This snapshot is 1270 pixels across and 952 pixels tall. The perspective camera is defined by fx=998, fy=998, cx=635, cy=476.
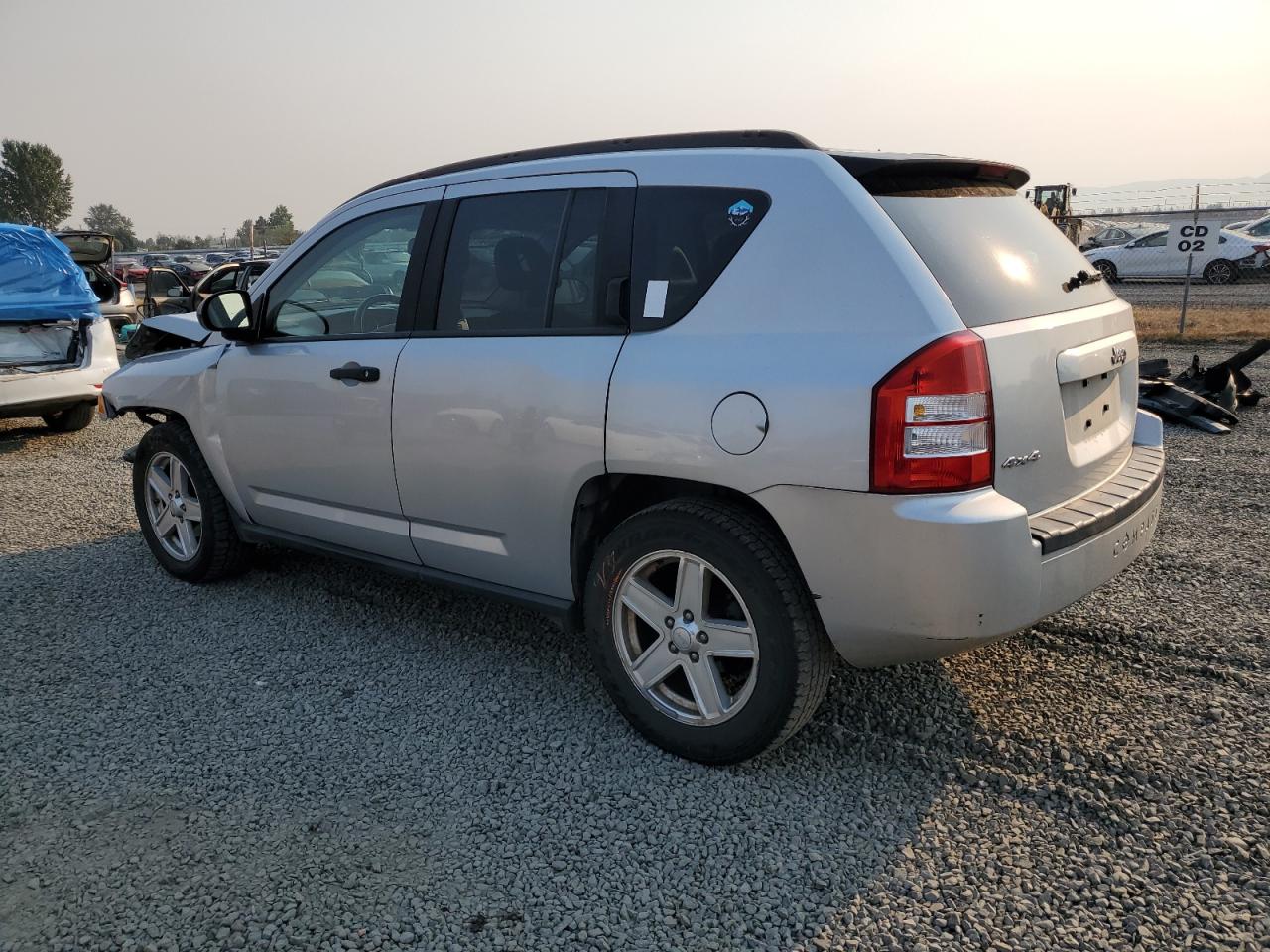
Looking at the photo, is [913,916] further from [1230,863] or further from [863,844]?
[1230,863]

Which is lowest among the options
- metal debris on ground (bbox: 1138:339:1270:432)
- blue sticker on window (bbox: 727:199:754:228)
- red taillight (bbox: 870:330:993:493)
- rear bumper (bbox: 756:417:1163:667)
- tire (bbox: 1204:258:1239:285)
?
tire (bbox: 1204:258:1239:285)

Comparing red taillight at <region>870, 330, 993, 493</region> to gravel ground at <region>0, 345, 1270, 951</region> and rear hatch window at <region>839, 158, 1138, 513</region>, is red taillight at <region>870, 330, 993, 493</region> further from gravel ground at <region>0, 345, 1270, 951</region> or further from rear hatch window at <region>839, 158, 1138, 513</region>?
gravel ground at <region>0, 345, 1270, 951</region>

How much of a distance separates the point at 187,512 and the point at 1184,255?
21.7m

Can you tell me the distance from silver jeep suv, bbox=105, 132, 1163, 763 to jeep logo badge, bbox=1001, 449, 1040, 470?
12 millimetres

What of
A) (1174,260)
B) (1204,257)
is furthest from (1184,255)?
(1174,260)

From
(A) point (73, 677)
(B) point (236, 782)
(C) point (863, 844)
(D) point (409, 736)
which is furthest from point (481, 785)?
(A) point (73, 677)

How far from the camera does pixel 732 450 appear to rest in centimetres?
284

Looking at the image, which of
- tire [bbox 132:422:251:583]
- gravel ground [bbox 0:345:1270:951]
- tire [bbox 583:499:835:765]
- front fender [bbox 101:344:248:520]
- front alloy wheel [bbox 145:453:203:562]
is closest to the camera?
gravel ground [bbox 0:345:1270:951]

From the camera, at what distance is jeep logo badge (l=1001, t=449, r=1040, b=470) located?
2.68m

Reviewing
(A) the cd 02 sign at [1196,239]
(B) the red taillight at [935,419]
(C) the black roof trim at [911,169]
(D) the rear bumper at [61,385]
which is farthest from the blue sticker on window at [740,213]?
(A) the cd 02 sign at [1196,239]

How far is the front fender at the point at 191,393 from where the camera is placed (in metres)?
4.62

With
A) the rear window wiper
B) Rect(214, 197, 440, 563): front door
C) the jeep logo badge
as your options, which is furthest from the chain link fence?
Rect(214, 197, 440, 563): front door

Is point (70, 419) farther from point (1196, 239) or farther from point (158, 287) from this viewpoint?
point (1196, 239)

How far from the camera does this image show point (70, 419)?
9281 millimetres
